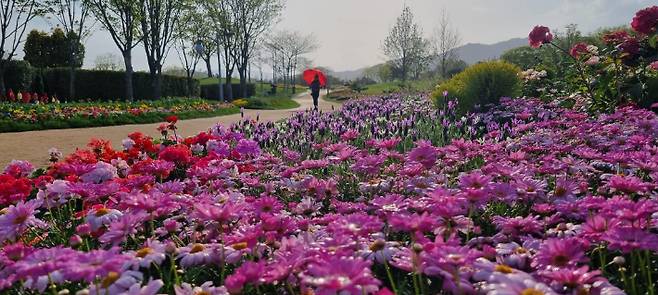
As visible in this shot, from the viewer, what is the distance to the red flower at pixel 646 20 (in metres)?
5.76

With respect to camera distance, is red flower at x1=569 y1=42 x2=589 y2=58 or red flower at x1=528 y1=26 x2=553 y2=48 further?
red flower at x1=569 y1=42 x2=589 y2=58

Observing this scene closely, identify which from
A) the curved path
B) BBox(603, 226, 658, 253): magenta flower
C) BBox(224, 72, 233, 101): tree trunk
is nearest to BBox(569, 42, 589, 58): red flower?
the curved path

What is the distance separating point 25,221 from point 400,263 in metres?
1.48

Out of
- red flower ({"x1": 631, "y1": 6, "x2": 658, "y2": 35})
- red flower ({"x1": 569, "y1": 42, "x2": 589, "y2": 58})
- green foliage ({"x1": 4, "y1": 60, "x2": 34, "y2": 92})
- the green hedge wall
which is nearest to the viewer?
red flower ({"x1": 631, "y1": 6, "x2": 658, "y2": 35})

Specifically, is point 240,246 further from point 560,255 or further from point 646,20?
point 646,20

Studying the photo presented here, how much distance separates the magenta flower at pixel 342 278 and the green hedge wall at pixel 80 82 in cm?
2312

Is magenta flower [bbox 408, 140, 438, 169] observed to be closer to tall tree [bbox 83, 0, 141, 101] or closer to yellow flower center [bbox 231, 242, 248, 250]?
yellow flower center [bbox 231, 242, 248, 250]

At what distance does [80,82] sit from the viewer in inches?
947

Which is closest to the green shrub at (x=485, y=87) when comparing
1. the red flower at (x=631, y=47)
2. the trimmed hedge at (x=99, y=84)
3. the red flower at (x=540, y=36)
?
the red flower at (x=540, y=36)

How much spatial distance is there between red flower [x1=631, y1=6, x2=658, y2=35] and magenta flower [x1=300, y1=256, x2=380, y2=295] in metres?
6.21

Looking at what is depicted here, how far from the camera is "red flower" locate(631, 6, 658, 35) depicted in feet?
18.9

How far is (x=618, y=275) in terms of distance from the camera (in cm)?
186

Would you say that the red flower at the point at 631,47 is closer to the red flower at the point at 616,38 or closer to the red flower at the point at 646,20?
the red flower at the point at 646,20

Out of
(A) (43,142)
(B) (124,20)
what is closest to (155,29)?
(B) (124,20)
